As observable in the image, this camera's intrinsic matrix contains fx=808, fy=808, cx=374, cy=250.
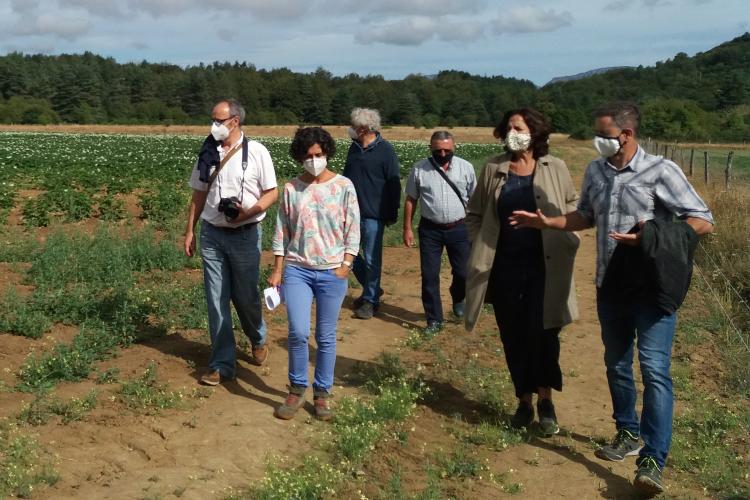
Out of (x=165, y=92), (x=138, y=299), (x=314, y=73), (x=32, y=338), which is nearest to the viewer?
(x=32, y=338)

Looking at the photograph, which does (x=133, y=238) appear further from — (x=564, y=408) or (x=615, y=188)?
(x=615, y=188)

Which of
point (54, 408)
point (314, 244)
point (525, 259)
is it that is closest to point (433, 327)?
point (525, 259)

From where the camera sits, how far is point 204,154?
5.59 m

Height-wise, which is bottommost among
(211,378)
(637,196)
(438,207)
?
(211,378)

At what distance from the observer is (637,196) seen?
4.33 meters

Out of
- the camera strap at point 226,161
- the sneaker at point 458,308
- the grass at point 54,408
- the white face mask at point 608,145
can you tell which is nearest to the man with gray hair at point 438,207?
the sneaker at point 458,308

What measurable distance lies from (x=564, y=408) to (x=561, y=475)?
1167 mm

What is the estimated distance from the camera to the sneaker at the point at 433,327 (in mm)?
7317

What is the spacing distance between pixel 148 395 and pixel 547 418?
8.57 feet

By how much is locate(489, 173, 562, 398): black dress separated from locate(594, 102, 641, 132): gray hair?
0.77 m

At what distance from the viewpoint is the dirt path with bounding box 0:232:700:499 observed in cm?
435

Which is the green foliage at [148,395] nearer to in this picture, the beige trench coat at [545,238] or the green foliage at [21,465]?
the green foliage at [21,465]

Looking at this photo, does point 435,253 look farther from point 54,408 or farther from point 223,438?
point 54,408

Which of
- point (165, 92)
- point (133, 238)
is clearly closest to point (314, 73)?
point (165, 92)
